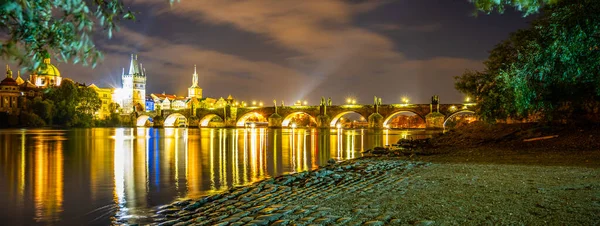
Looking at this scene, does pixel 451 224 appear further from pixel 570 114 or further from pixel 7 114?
pixel 7 114

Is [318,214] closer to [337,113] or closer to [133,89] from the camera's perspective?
[337,113]

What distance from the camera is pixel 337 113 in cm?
10031

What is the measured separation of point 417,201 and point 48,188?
42.6ft

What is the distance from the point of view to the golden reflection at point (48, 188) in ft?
36.4

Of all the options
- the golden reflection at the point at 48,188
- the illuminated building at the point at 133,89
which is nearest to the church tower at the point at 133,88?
the illuminated building at the point at 133,89

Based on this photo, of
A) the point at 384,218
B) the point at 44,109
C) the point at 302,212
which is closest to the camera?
the point at 384,218

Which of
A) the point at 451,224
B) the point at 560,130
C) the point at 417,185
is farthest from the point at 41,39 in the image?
the point at 560,130

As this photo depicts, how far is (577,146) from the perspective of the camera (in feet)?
60.4

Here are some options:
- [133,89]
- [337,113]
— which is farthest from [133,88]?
[337,113]

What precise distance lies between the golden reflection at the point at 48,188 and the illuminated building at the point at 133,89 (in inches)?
6066

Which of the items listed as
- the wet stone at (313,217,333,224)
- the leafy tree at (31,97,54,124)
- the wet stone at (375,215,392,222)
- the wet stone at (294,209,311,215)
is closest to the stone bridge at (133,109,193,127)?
the leafy tree at (31,97,54,124)

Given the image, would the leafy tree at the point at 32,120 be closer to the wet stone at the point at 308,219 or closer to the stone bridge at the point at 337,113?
the stone bridge at the point at 337,113

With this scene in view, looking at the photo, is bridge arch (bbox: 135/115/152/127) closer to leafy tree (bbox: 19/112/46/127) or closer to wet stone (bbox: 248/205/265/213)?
leafy tree (bbox: 19/112/46/127)

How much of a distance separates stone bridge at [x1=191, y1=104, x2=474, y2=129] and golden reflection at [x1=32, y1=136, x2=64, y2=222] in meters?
71.6
